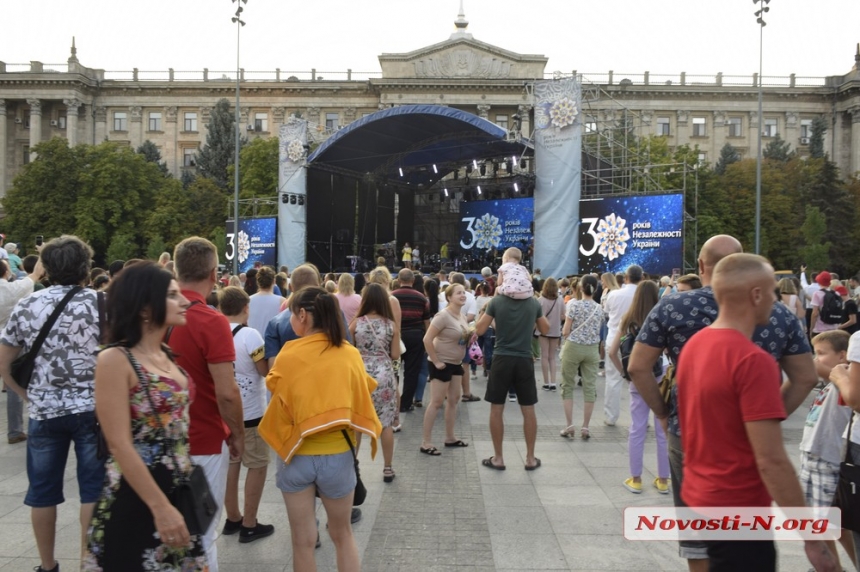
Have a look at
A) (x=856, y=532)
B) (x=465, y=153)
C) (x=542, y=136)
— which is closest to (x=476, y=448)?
(x=856, y=532)

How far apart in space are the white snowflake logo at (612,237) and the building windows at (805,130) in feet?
176

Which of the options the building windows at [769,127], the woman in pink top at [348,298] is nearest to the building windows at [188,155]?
Result: the building windows at [769,127]

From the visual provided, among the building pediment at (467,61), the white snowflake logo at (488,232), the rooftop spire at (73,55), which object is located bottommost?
the white snowflake logo at (488,232)

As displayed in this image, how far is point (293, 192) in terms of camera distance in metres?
26.5

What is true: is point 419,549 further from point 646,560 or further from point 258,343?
point 258,343

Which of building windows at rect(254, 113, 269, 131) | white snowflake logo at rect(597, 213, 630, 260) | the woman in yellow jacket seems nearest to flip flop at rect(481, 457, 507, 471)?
the woman in yellow jacket

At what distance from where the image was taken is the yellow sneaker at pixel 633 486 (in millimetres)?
5918

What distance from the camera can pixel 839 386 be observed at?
3.40 metres

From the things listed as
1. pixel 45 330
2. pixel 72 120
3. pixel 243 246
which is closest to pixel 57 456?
pixel 45 330

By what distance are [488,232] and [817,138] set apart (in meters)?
46.1

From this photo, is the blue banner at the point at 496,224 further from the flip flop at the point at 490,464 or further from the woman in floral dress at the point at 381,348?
the woman in floral dress at the point at 381,348

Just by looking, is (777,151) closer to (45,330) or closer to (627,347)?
(627,347)

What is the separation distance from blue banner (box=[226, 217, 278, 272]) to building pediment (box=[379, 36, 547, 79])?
106 feet

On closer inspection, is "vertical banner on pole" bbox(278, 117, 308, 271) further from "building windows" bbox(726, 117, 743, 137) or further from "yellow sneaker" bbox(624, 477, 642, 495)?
"building windows" bbox(726, 117, 743, 137)
